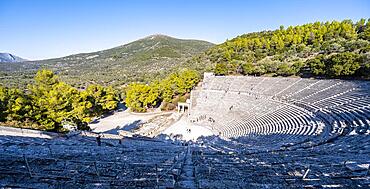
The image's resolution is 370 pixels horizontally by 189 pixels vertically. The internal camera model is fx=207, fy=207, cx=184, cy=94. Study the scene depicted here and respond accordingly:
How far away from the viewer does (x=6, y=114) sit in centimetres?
2112

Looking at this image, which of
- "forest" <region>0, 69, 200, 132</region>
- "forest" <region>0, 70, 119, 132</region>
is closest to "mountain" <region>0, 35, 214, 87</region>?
"forest" <region>0, 69, 200, 132</region>

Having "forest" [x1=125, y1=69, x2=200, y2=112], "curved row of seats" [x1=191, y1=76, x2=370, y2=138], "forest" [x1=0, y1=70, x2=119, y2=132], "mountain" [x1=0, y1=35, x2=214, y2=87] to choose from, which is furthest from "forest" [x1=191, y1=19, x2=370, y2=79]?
"mountain" [x1=0, y1=35, x2=214, y2=87]

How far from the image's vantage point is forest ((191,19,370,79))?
31.9 metres

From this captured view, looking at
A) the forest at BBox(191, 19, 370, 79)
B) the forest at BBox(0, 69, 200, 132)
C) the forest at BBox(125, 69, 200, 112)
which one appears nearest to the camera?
the forest at BBox(0, 69, 200, 132)

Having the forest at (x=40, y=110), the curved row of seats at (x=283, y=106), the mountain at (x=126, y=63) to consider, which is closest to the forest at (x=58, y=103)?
the forest at (x=40, y=110)

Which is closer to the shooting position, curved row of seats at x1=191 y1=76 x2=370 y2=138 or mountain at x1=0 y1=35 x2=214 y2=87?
curved row of seats at x1=191 y1=76 x2=370 y2=138

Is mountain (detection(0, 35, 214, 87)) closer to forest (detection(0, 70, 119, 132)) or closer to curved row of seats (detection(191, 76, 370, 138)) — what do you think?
curved row of seats (detection(191, 76, 370, 138))

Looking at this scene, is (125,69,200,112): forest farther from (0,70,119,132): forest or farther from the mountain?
the mountain

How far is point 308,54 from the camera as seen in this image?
51.7m

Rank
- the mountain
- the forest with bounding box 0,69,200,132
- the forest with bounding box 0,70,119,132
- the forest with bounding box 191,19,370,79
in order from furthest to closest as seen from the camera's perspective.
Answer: the mountain
the forest with bounding box 191,19,370,79
the forest with bounding box 0,69,200,132
the forest with bounding box 0,70,119,132

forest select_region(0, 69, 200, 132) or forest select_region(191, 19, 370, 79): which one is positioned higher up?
forest select_region(191, 19, 370, 79)

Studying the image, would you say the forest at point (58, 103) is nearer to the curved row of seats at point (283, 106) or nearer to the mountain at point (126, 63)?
the curved row of seats at point (283, 106)

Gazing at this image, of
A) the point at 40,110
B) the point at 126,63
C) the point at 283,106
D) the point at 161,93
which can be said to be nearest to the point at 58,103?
the point at 40,110

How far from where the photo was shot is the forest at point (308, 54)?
31.9m
